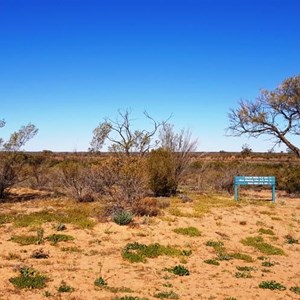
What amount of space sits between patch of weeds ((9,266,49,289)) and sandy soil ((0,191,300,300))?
0.13 m

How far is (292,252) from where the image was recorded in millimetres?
11359

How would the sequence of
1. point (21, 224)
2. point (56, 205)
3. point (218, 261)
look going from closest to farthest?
point (218, 261)
point (21, 224)
point (56, 205)

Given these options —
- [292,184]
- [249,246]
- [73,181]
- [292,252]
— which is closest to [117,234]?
[249,246]

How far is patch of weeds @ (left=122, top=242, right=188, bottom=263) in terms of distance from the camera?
385 inches

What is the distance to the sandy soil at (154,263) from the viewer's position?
766 cm

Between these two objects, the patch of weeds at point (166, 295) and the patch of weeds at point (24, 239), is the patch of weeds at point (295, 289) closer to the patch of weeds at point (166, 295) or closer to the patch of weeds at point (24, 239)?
the patch of weeds at point (166, 295)

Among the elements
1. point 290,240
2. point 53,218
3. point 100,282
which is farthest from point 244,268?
point 53,218

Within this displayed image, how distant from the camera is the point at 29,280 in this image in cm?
766

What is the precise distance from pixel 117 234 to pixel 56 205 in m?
5.94

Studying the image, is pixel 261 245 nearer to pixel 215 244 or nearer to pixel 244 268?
pixel 215 244

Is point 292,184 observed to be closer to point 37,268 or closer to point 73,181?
point 73,181

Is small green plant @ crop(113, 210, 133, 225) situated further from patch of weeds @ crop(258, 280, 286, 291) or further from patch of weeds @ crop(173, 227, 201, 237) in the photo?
patch of weeds @ crop(258, 280, 286, 291)

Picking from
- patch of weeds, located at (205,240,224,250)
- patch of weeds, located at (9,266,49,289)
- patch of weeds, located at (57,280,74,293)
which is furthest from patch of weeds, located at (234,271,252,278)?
patch of weeds, located at (9,266,49,289)

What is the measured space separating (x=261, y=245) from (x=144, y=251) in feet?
11.8
